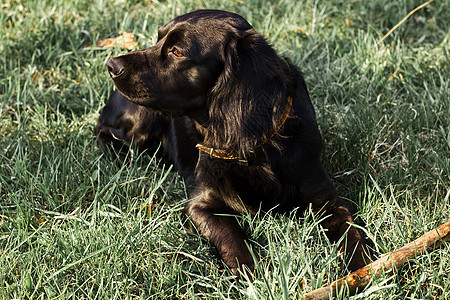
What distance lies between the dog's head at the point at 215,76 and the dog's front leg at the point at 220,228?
0.30m

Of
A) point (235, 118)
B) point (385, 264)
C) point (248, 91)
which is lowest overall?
point (385, 264)

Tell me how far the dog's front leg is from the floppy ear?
0.34 meters

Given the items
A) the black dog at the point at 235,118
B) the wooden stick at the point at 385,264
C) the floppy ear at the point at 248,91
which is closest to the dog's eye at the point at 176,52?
the black dog at the point at 235,118

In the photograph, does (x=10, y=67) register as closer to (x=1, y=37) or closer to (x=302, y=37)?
(x=1, y=37)

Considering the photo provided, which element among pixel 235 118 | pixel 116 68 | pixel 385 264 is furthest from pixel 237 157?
pixel 385 264

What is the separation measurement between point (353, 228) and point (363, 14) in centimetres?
226

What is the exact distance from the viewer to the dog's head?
7.62 feet

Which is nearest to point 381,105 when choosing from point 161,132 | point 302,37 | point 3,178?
point 302,37

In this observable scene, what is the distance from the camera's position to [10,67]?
373 cm

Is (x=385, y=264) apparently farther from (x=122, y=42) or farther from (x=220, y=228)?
(x=122, y=42)

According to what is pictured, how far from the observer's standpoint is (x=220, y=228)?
2498 mm

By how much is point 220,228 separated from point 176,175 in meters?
0.66

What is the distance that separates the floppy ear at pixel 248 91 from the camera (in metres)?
2.32

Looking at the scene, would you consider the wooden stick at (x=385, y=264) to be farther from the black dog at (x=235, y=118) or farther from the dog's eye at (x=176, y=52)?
the dog's eye at (x=176, y=52)
